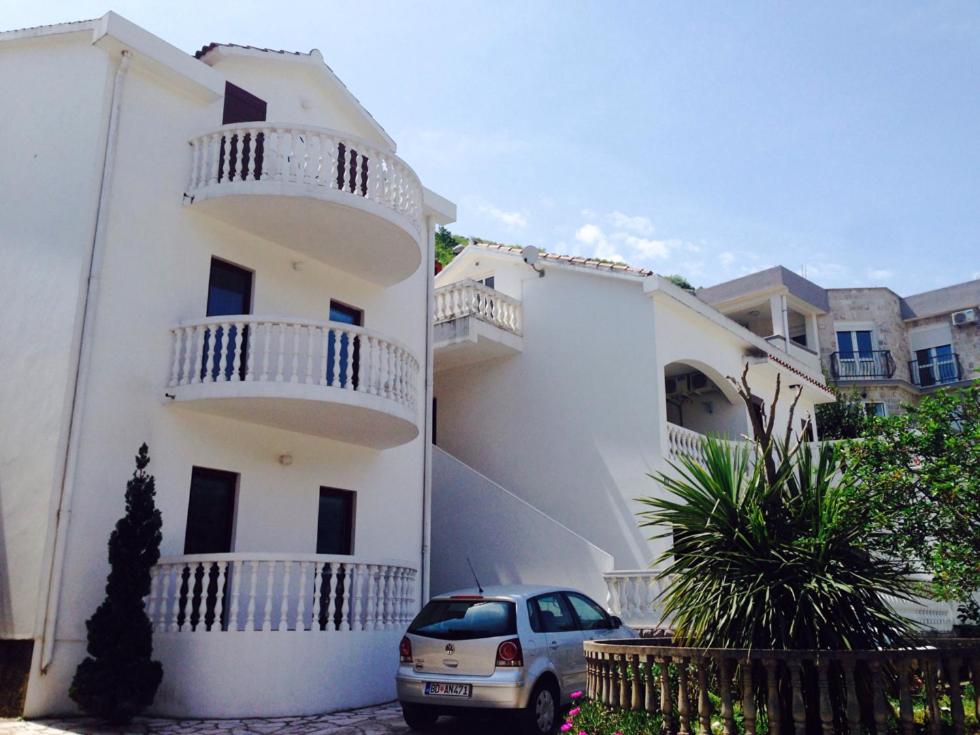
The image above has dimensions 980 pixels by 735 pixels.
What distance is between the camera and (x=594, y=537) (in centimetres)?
1659

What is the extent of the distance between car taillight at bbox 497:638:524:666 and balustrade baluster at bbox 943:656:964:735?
13.4 feet

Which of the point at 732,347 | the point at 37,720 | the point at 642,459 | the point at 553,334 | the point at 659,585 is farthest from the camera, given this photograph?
the point at 732,347

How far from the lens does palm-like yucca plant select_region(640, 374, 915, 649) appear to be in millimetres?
6234

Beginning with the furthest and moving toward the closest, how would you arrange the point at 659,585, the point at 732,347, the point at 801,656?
the point at 732,347 → the point at 659,585 → the point at 801,656

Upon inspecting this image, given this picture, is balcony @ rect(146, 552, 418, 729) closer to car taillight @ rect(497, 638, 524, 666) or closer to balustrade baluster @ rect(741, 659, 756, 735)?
car taillight @ rect(497, 638, 524, 666)

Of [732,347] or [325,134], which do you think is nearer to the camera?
[325,134]

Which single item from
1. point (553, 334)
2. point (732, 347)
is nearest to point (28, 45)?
point (553, 334)

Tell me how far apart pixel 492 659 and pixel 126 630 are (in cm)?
414

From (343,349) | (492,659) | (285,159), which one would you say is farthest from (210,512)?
(285,159)

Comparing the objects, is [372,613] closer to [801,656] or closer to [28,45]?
[801,656]

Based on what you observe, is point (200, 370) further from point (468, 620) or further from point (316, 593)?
point (468, 620)

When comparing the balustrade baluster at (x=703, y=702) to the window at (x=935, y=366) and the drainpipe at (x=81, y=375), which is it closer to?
the drainpipe at (x=81, y=375)

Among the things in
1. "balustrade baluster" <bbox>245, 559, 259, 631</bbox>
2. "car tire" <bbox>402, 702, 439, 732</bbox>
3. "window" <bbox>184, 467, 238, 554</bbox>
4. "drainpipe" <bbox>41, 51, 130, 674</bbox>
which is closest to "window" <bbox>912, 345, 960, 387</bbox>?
"window" <bbox>184, 467, 238, 554</bbox>

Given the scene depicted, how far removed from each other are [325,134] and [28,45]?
4325 mm
